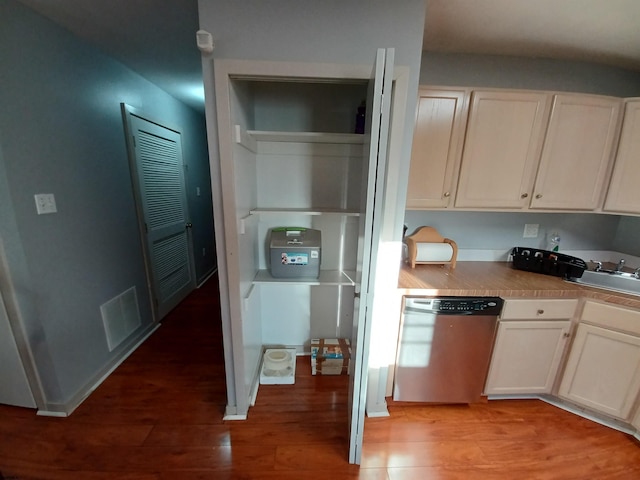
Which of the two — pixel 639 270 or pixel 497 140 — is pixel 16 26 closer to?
pixel 497 140

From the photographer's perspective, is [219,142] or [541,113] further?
[541,113]

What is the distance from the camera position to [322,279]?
1.70 metres

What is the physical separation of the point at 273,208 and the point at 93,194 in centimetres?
133

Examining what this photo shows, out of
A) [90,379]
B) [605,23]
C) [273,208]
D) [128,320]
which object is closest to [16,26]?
[273,208]

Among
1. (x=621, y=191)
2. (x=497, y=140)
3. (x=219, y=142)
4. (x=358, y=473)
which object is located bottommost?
(x=358, y=473)

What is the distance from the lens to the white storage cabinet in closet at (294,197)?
45.0 inches

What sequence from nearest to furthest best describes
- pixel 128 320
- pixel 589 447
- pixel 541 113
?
pixel 589 447
pixel 541 113
pixel 128 320

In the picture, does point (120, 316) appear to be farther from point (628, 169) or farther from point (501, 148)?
point (628, 169)

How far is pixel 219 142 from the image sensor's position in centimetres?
119

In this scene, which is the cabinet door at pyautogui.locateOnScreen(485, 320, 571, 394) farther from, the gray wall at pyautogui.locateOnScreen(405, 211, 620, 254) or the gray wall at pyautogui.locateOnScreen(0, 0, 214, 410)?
the gray wall at pyautogui.locateOnScreen(0, 0, 214, 410)

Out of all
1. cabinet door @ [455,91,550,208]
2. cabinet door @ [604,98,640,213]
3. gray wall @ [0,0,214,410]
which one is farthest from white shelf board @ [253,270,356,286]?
cabinet door @ [604,98,640,213]

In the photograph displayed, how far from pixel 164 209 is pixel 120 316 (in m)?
1.14

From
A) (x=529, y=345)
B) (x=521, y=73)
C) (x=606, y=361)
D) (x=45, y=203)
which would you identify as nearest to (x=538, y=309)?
(x=529, y=345)

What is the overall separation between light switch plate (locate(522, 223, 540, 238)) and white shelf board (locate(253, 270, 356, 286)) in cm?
153
